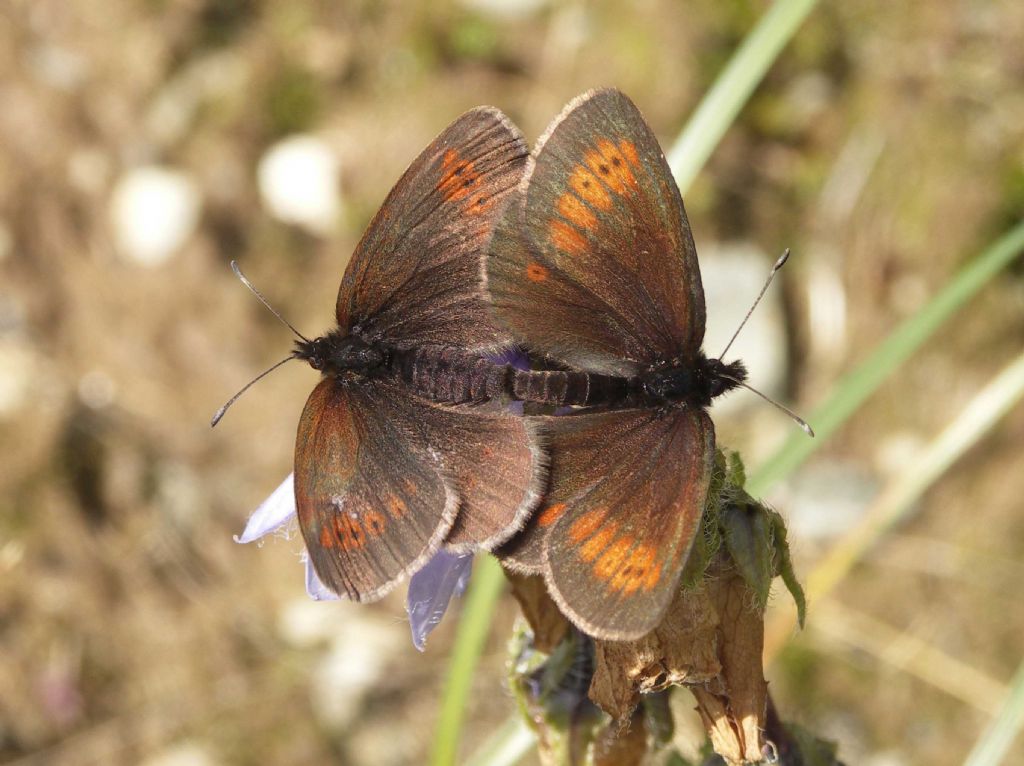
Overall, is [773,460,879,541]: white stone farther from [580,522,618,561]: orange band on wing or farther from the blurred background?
[580,522,618,561]: orange band on wing

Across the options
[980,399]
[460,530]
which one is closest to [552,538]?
[460,530]

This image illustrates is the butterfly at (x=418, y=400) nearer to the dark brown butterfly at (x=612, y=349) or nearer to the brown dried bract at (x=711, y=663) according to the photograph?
the dark brown butterfly at (x=612, y=349)

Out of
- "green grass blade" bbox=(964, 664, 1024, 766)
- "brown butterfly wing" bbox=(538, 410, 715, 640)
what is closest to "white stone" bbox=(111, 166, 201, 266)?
"brown butterfly wing" bbox=(538, 410, 715, 640)

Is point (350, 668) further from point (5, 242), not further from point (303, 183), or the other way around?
point (5, 242)

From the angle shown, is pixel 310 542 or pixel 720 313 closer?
pixel 310 542

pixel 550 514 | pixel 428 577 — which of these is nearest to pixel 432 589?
pixel 428 577

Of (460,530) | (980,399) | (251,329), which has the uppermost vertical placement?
(980,399)

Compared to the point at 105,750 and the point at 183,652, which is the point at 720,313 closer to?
the point at 183,652
